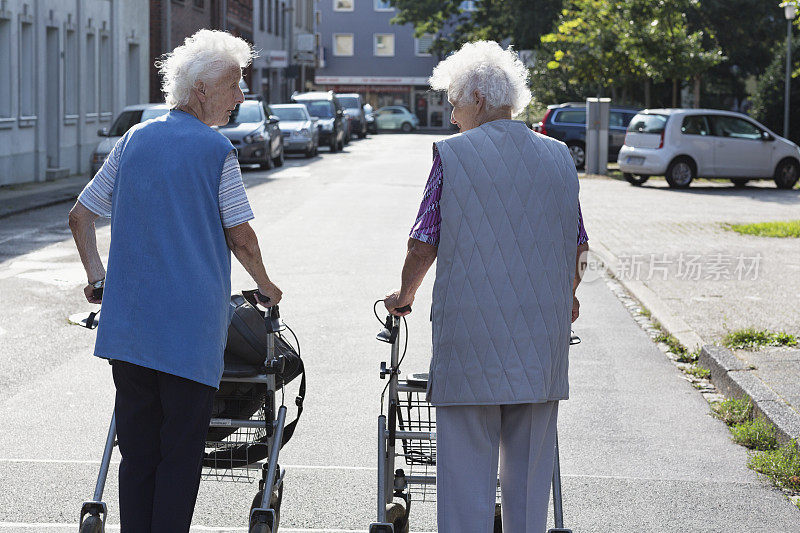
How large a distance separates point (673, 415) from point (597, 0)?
2819cm

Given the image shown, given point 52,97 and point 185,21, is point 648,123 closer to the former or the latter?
point 52,97

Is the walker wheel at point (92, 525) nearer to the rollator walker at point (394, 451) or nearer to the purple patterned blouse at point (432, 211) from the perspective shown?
the rollator walker at point (394, 451)

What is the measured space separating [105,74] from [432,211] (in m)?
29.6

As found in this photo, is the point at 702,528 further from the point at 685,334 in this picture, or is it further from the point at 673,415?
the point at 685,334

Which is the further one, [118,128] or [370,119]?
[370,119]

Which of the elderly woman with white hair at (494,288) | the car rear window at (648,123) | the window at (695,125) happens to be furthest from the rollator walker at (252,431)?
the window at (695,125)

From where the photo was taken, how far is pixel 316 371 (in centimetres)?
794

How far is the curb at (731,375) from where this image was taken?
6.33 metres

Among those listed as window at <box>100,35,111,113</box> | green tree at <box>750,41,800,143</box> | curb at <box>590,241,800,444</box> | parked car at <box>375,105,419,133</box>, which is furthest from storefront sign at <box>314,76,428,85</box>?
curb at <box>590,241,800,444</box>

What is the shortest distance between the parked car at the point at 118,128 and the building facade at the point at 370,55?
57.1 m

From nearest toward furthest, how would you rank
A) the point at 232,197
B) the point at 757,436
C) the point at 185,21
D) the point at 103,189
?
1. the point at 232,197
2. the point at 103,189
3. the point at 757,436
4. the point at 185,21

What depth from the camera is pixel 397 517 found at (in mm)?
4406

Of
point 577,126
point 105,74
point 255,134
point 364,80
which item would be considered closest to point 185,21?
point 105,74

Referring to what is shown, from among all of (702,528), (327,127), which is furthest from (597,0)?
(702,528)
